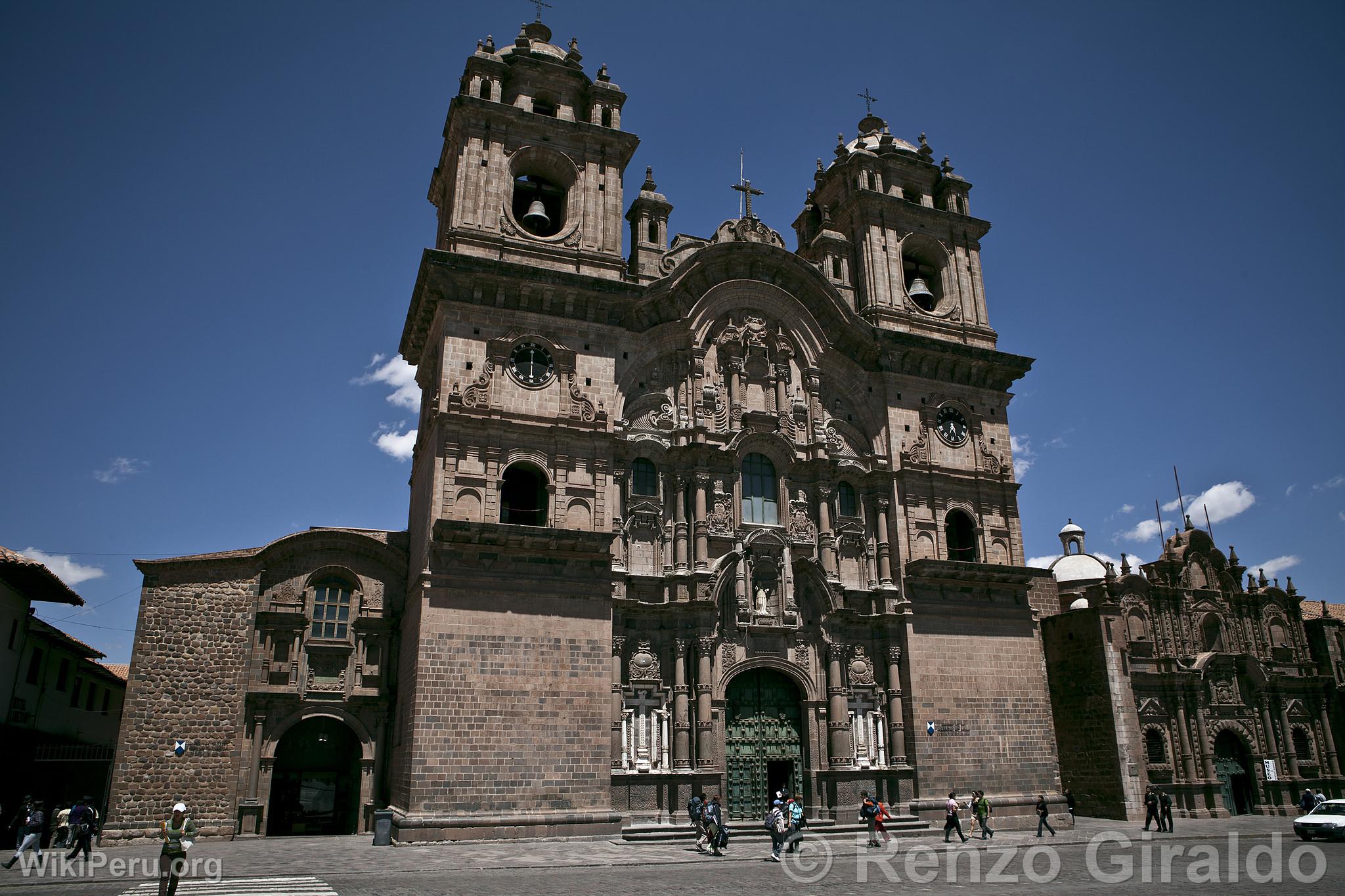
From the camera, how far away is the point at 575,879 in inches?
728

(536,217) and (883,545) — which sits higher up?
(536,217)

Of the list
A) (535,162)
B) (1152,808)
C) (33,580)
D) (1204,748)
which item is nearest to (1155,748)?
(1204,748)

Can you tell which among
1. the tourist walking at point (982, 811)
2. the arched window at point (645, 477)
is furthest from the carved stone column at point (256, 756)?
the tourist walking at point (982, 811)

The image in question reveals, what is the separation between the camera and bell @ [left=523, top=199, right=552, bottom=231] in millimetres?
31172

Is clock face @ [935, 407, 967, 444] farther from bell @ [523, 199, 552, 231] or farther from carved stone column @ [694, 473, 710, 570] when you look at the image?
bell @ [523, 199, 552, 231]

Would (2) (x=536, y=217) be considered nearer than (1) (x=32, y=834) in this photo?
No

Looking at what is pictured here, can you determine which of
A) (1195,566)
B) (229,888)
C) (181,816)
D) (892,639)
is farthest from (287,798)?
(1195,566)

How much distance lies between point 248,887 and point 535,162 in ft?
Result: 76.0

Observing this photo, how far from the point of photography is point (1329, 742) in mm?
40156

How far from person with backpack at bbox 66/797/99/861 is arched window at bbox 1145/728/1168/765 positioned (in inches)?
1348

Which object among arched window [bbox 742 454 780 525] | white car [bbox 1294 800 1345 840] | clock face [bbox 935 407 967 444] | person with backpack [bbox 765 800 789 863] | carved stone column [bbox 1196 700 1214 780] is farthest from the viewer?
carved stone column [bbox 1196 700 1214 780]

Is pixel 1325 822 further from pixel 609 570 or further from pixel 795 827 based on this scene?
pixel 609 570

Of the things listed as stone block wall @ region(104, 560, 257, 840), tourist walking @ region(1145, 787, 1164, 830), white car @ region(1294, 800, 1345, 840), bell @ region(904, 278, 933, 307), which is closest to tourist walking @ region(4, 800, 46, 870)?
stone block wall @ region(104, 560, 257, 840)

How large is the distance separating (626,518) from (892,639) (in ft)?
30.2
